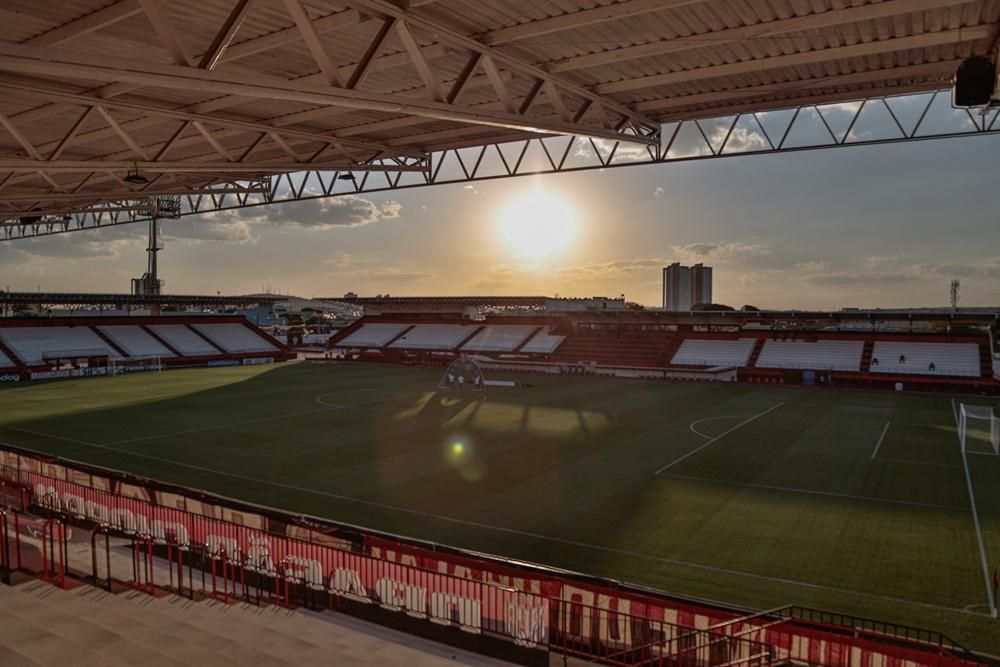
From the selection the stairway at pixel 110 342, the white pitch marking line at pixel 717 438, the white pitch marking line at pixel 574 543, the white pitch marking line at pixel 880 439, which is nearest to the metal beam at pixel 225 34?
the white pitch marking line at pixel 574 543

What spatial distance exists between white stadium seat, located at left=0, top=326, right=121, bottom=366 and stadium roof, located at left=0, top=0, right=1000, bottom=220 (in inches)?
1606

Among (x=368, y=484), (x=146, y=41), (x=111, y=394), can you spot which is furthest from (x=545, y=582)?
(x=111, y=394)

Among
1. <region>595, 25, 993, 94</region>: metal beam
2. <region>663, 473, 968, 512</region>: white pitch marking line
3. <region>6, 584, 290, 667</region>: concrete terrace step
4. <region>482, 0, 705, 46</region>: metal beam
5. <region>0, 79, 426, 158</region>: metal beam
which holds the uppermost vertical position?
<region>595, 25, 993, 94</region>: metal beam

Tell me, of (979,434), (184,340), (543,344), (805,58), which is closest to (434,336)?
(543,344)

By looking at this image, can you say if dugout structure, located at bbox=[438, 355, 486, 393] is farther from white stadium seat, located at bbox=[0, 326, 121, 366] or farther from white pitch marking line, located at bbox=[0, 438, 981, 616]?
white stadium seat, located at bbox=[0, 326, 121, 366]

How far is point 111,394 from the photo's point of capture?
42.2 meters

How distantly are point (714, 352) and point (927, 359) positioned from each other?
14.9 meters

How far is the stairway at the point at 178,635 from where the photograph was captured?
7.94m

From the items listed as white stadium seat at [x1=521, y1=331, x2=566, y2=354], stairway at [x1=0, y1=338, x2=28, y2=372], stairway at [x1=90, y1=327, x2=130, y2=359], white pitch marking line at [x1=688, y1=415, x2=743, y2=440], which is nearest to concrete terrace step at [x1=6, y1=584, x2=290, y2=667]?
white pitch marking line at [x1=688, y1=415, x2=743, y2=440]

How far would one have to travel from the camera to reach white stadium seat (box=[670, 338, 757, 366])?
172 ft

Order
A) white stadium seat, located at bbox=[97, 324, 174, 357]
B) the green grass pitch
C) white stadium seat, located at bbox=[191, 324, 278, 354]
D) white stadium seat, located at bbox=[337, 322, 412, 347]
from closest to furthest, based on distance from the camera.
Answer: the green grass pitch, white stadium seat, located at bbox=[97, 324, 174, 357], white stadium seat, located at bbox=[191, 324, 278, 354], white stadium seat, located at bbox=[337, 322, 412, 347]

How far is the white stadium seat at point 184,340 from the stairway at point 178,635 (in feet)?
190

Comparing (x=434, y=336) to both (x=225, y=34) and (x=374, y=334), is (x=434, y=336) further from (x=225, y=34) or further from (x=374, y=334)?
(x=225, y=34)

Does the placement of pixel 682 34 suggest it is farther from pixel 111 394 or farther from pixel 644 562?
pixel 111 394
